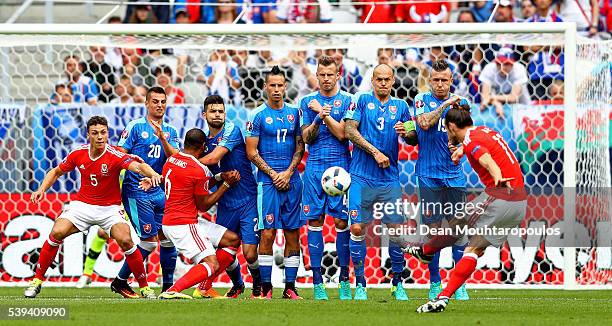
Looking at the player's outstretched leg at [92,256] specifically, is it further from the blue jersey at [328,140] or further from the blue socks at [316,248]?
the blue jersey at [328,140]

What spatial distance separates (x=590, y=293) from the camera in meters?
12.7

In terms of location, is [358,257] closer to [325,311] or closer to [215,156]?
[215,156]

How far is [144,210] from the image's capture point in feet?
40.5

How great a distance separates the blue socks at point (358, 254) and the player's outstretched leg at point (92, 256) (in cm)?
297

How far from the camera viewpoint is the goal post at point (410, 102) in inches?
535

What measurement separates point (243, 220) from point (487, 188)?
2.68 m

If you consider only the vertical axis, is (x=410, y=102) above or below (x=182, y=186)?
above

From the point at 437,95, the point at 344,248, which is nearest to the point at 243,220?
the point at 344,248

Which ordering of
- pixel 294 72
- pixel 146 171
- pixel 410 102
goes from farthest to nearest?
pixel 294 72 → pixel 410 102 → pixel 146 171

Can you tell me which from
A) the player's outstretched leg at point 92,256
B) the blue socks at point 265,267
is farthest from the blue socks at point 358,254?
the player's outstretched leg at point 92,256

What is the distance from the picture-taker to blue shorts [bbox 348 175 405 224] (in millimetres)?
11562

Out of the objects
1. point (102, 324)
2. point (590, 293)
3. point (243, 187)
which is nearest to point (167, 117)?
point (243, 187)

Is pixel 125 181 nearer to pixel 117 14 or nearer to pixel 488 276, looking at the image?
pixel 488 276

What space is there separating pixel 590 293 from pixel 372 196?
8.78 ft
